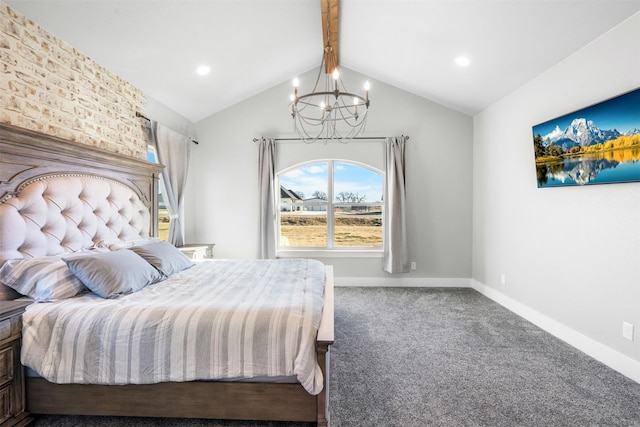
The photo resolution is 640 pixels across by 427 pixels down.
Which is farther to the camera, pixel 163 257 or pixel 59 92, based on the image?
pixel 163 257

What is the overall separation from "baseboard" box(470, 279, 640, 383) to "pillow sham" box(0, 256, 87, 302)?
3.89m

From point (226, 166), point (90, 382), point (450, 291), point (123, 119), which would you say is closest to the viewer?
point (90, 382)

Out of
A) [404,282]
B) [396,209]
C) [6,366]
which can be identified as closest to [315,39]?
[396,209]

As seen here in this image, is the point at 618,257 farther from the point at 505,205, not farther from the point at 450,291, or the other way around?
the point at 450,291

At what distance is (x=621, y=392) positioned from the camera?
7.15 ft

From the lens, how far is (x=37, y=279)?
2014 millimetres

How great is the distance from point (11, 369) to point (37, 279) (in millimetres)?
505

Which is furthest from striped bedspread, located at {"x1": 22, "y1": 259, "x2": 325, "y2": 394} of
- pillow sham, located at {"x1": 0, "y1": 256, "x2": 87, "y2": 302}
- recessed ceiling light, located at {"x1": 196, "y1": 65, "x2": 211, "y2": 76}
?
recessed ceiling light, located at {"x1": 196, "y1": 65, "x2": 211, "y2": 76}

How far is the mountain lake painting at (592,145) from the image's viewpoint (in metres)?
2.31

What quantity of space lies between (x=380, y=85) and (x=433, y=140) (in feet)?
3.74

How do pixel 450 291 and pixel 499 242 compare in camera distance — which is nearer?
pixel 499 242

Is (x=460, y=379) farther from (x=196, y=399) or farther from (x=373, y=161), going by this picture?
(x=373, y=161)

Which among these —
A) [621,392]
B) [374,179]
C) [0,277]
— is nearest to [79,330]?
[0,277]

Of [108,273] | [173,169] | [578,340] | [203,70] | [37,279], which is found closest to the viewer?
[37,279]
